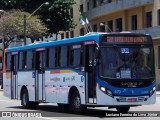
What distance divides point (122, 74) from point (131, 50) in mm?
1025

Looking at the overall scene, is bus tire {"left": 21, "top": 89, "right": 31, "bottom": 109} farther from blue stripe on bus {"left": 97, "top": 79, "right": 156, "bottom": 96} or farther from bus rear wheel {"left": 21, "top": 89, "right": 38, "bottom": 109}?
blue stripe on bus {"left": 97, "top": 79, "right": 156, "bottom": 96}

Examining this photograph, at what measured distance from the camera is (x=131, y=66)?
18.7 metres

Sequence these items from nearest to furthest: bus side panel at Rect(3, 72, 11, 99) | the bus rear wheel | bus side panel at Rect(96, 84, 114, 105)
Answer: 1. bus side panel at Rect(96, 84, 114, 105)
2. the bus rear wheel
3. bus side panel at Rect(3, 72, 11, 99)

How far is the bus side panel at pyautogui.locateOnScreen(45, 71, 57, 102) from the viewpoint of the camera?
2191cm

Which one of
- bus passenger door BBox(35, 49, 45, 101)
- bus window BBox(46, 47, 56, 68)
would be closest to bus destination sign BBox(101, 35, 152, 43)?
bus window BBox(46, 47, 56, 68)

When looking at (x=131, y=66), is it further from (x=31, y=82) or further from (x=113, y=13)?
(x=113, y=13)

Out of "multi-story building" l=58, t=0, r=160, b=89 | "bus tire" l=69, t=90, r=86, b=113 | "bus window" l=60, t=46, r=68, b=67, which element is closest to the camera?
"bus tire" l=69, t=90, r=86, b=113

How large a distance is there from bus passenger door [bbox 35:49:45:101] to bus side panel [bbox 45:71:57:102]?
1.28 ft

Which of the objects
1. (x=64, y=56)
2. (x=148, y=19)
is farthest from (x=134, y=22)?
(x=64, y=56)

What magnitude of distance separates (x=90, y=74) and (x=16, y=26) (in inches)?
1438

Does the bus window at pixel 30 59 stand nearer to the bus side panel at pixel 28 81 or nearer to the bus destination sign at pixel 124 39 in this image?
the bus side panel at pixel 28 81

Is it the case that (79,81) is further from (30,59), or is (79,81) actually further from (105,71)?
(30,59)

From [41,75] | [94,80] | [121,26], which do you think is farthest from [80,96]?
[121,26]

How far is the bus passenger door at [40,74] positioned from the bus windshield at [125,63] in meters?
5.05
